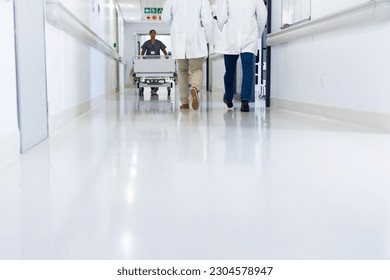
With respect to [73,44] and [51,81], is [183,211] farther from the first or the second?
[73,44]

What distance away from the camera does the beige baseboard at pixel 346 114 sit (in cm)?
392

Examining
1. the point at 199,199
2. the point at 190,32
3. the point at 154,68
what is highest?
the point at 190,32

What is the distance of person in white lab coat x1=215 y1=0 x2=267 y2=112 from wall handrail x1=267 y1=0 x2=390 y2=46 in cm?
43

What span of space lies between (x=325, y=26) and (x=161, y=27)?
18399mm

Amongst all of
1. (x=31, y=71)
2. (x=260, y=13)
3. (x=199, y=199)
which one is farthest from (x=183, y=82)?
(x=199, y=199)

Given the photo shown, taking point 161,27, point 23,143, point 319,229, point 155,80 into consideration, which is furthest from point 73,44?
point 161,27

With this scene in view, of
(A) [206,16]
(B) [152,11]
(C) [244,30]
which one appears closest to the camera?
(C) [244,30]

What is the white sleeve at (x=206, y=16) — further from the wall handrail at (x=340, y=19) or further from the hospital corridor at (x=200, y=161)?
the hospital corridor at (x=200, y=161)

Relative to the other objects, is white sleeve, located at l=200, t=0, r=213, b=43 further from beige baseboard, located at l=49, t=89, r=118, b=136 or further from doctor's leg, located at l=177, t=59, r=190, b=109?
beige baseboard, located at l=49, t=89, r=118, b=136

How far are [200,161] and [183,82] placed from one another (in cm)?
418

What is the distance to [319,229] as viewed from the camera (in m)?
1.50

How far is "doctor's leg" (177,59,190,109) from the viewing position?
263 inches

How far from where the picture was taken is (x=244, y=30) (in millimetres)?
6102

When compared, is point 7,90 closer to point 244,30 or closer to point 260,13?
point 244,30
